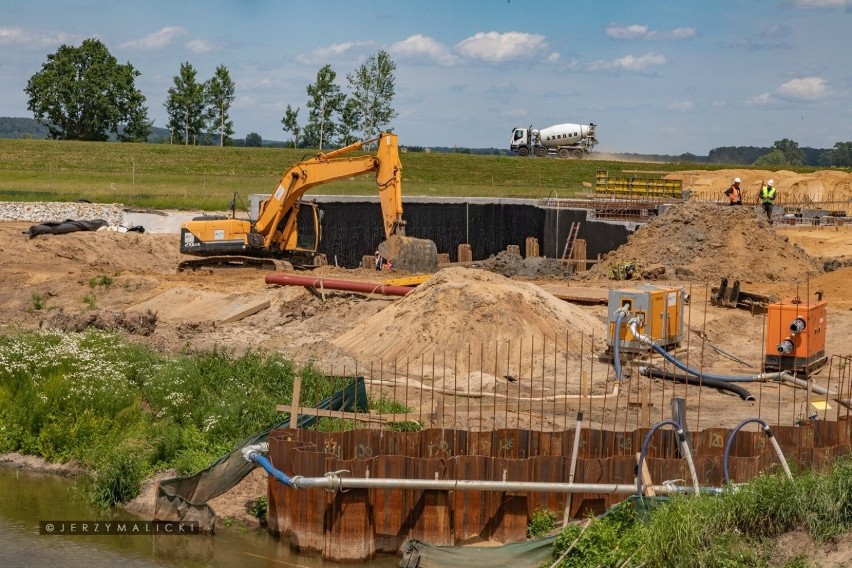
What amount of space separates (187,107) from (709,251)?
61065 millimetres

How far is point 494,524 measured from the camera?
12.6 m

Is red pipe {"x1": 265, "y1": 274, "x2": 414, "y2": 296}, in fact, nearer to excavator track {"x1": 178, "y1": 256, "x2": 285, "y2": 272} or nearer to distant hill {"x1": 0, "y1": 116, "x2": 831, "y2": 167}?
excavator track {"x1": 178, "y1": 256, "x2": 285, "y2": 272}

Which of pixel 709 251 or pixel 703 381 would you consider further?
pixel 709 251

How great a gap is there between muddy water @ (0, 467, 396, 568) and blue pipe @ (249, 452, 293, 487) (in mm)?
906

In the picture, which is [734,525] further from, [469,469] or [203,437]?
[203,437]

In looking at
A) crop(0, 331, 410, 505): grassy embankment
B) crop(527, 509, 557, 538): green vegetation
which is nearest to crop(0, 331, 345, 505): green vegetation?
crop(0, 331, 410, 505): grassy embankment

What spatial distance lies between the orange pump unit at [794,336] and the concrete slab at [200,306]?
35.6ft

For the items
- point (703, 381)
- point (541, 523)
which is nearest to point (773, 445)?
point (541, 523)

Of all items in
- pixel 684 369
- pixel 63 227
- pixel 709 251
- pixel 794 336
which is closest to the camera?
pixel 684 369

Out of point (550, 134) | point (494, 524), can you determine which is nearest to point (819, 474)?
point (494, 524)

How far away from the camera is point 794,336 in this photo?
19.8m

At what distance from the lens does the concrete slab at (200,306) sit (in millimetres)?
25156

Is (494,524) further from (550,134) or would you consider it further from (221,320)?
(550,134)

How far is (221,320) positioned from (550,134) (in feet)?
156
